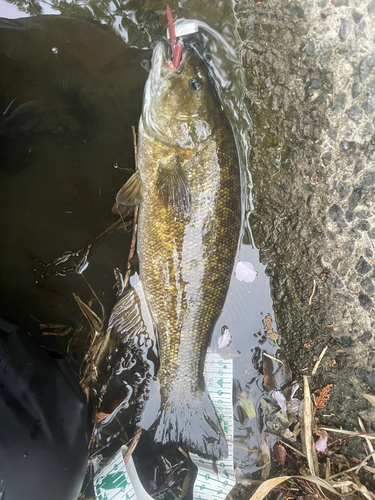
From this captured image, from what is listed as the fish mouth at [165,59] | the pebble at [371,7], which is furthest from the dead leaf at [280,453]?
the pebble at [371,7]

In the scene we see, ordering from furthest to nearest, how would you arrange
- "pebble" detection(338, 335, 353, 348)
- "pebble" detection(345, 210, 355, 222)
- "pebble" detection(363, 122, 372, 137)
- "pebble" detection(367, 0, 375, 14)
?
"pebble" detection(338, 335, 353, 348), "pebble" detection(345, 210, 355, 222), "pebble" detection(363, 122, 372, 137), "pebble" detection(367, 0, 375, 14)

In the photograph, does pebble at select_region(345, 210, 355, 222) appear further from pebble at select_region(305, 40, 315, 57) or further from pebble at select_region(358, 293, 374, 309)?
pebble at select_region(305, 40, 315, 57)

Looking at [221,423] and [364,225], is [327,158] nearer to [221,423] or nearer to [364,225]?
[364,225]

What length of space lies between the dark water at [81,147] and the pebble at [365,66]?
0.74 metres

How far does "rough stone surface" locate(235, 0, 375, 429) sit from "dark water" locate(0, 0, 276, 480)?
0.15 meters

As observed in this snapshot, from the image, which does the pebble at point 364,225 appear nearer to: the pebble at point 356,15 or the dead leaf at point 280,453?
the pebble at point 356,15

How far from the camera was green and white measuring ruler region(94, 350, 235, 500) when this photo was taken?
204 centimetres

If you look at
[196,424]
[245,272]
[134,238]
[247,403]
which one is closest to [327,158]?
[245,272]

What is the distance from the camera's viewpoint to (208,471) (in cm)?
217

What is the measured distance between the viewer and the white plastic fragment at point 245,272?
2.27 m

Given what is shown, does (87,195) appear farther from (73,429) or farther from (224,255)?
(73,429)

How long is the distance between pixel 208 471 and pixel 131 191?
2107mm

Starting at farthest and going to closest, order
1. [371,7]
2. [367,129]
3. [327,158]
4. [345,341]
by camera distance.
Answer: [345,341]
[327,158]
[367,129]
[371,7]

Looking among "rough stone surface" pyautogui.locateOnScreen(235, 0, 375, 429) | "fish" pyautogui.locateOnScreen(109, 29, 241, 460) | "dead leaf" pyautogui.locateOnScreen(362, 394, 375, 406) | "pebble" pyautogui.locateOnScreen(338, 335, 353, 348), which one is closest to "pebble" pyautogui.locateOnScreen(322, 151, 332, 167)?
"rough stone surface" pyautogui.locateOnScreen(235, 0, 375, 429)
